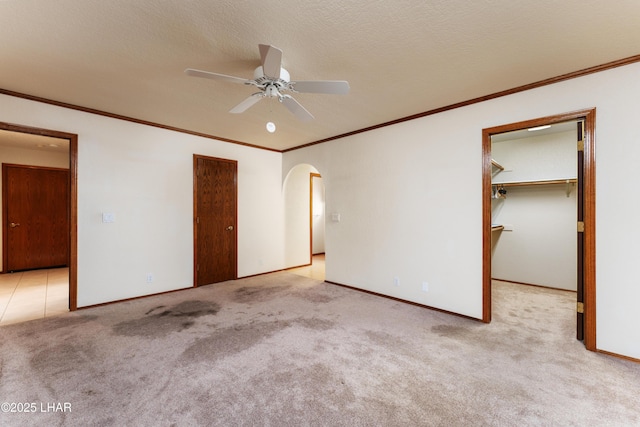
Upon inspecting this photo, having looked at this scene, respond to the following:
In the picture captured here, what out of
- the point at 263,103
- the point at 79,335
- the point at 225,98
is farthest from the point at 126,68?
the point at 79,335

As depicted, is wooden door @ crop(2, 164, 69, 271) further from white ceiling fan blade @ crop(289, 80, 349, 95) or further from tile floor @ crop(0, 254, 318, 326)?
white ceiling fan blade @ crop(289, 80, 349, 95)

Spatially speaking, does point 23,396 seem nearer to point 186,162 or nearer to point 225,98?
point 225,98

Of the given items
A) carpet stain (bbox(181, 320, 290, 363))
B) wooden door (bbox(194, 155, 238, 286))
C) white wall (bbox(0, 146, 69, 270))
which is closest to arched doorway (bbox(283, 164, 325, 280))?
wooden door (bbox(194, 155, 238, 286))

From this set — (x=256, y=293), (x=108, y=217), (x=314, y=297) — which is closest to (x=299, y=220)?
(x=256, y=293)

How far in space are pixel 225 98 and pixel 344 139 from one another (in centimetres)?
207

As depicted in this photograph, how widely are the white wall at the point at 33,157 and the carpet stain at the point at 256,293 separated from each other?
528 cm

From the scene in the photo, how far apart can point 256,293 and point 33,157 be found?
19.2ft

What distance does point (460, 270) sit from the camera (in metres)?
3.29

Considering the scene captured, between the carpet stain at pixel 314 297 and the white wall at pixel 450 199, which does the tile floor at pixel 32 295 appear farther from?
the white wall at pixel 450 199

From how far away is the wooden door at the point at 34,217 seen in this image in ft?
18.3

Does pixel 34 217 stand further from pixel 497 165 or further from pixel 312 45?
pixel 497 165

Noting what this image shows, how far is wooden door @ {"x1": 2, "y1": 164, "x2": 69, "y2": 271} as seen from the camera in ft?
18.3

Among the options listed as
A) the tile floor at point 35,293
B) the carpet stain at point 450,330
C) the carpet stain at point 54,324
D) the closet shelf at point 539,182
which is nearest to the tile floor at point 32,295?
the tile floor at point 35,293

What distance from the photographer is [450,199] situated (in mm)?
3371
